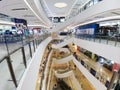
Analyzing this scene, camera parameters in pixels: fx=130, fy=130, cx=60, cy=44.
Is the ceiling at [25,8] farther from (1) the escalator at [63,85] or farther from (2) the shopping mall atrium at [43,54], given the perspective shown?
(1) the escalator at [63,85]

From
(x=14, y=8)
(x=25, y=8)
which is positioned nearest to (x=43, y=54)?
(x=25, y=8)

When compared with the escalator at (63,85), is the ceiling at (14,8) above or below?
above

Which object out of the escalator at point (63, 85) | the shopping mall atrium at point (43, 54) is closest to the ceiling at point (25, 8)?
the shopping mall atrium at point (43, 54)

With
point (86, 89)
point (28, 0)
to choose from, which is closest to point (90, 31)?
point (86, 89)

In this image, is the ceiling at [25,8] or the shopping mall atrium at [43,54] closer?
the shopping mall atrium at [43,54]

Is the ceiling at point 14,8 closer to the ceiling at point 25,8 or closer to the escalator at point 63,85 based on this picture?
the ceiling at point 25,8

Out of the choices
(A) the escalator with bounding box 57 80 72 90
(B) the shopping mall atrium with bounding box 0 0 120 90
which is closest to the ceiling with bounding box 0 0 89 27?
(B) the shopping mall atrium with bounding box 0 0 120 90

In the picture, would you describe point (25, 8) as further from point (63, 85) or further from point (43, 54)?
point (63, 85)

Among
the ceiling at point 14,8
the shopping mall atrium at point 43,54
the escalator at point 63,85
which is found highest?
the ceiling at point 14,8

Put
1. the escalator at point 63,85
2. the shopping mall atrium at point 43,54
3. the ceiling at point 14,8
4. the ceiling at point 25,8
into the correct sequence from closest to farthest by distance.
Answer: the shopping mall atrium at point 43,54 < the ceiling at point 14,8 < the ceiling at point 25,8 < the escalator at point 63,85

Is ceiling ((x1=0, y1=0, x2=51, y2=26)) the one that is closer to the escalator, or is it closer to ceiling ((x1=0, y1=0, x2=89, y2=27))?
ceiling ((x1=0, y1=0, x2=89, y2=27))

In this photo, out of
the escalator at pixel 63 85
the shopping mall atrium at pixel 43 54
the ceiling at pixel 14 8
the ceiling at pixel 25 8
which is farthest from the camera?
the escalator at pixel 63 85

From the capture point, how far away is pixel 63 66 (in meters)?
19.9

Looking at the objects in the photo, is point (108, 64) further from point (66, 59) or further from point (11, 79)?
point (11, 79)
